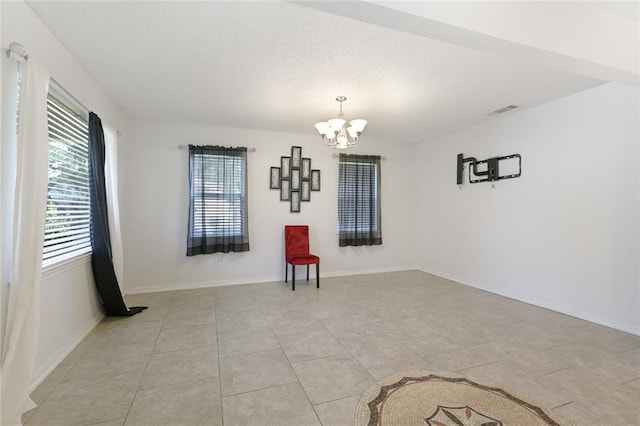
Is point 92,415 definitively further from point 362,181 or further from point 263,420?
point 362,181

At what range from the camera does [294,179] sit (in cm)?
492

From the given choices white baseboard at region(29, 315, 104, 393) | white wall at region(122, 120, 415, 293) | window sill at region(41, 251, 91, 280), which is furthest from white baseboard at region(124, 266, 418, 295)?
window sill at region(41, 251, 91, 280)

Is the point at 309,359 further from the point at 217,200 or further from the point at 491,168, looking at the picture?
the point at 491,168

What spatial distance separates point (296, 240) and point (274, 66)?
271 centimetres

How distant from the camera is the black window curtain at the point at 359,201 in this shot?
5.18m

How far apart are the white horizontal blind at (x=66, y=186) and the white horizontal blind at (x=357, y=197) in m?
3.50

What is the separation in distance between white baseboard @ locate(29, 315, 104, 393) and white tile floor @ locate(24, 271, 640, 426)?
48 mm

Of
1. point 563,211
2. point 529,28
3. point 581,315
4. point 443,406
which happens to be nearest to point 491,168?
point 563,211

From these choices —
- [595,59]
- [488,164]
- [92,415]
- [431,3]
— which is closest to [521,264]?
[488,164]

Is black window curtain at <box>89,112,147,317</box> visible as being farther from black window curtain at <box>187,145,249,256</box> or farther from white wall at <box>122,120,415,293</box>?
black window curtain at <box>187,145,249,256</box>

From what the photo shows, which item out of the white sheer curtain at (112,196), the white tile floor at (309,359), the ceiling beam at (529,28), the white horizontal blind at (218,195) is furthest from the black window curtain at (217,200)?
the ceiling beam at (529,28)

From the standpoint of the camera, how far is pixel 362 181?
5301 mm

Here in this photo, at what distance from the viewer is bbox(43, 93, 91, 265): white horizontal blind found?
2.29 meters

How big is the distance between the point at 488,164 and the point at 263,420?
4.20m
